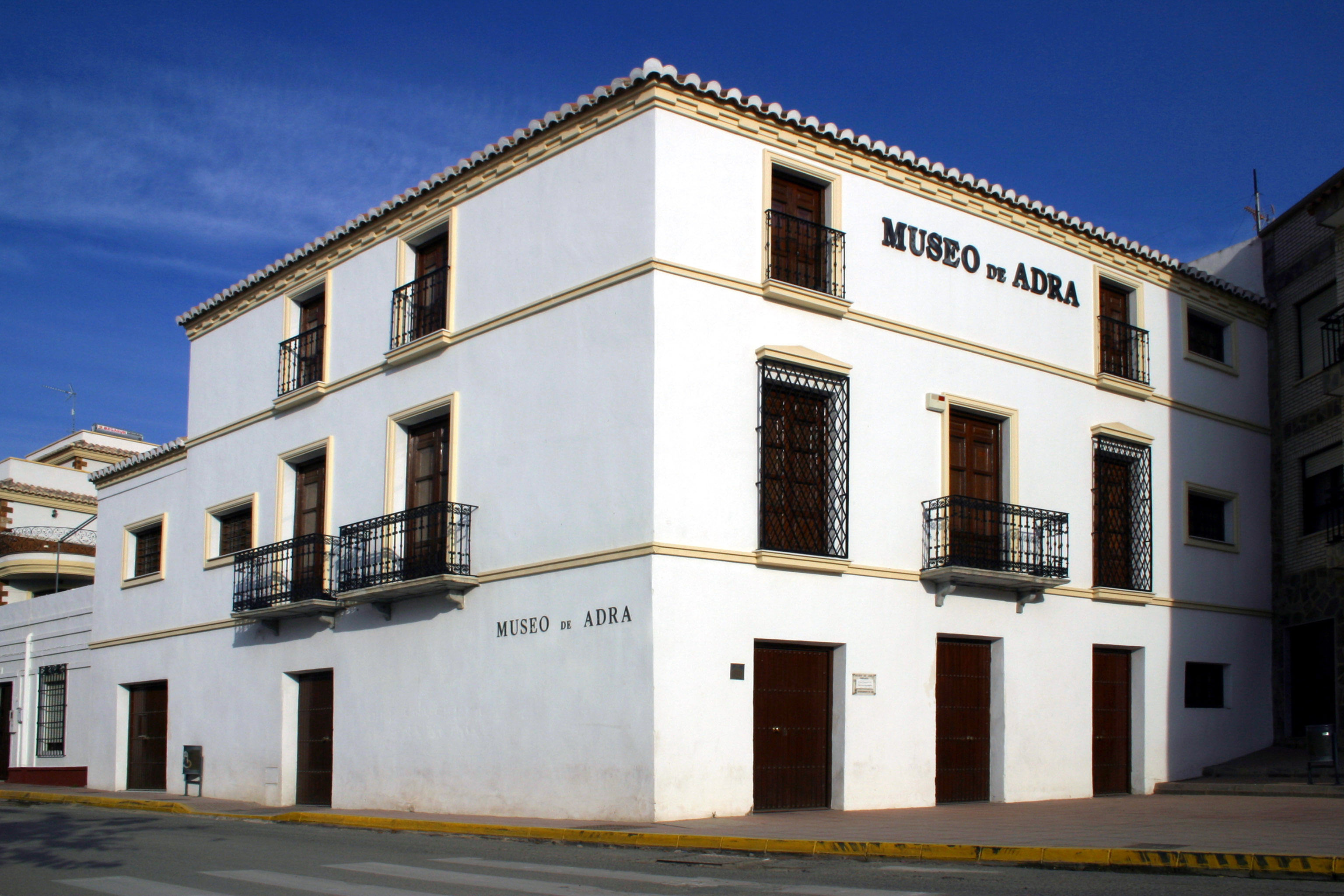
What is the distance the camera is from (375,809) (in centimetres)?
1745

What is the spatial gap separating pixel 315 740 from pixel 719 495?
8.50 m

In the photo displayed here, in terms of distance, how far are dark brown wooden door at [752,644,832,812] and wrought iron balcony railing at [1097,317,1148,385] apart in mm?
7421

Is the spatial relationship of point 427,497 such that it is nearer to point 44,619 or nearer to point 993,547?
point 993,547

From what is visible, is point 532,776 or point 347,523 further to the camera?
point 347,523

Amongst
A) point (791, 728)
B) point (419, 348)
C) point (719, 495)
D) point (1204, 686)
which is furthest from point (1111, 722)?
point (419, 348)

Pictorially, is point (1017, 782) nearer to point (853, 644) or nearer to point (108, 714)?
point (853, 644)

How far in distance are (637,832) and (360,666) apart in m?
7.29

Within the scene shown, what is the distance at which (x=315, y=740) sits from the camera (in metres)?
19.3

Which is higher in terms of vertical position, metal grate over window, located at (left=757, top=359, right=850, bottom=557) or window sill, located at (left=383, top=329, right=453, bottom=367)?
window sill, located at (left=383, top=329, right=453, bottom=367)

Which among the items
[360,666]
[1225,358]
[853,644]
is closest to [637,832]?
[853,644]

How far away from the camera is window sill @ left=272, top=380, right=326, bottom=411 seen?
776 inches

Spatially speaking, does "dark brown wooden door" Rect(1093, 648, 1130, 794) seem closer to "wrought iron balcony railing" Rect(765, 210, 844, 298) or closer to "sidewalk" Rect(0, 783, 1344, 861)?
"sidewalk" Rect(0, 783, 1344, 861)

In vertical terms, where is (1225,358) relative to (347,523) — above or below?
above

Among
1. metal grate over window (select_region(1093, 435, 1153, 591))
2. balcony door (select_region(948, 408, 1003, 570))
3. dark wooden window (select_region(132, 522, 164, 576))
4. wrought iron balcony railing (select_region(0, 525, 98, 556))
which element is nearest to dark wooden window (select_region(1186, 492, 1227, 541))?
metal grate over window (select_region(1093, 435, 1153, 591))
